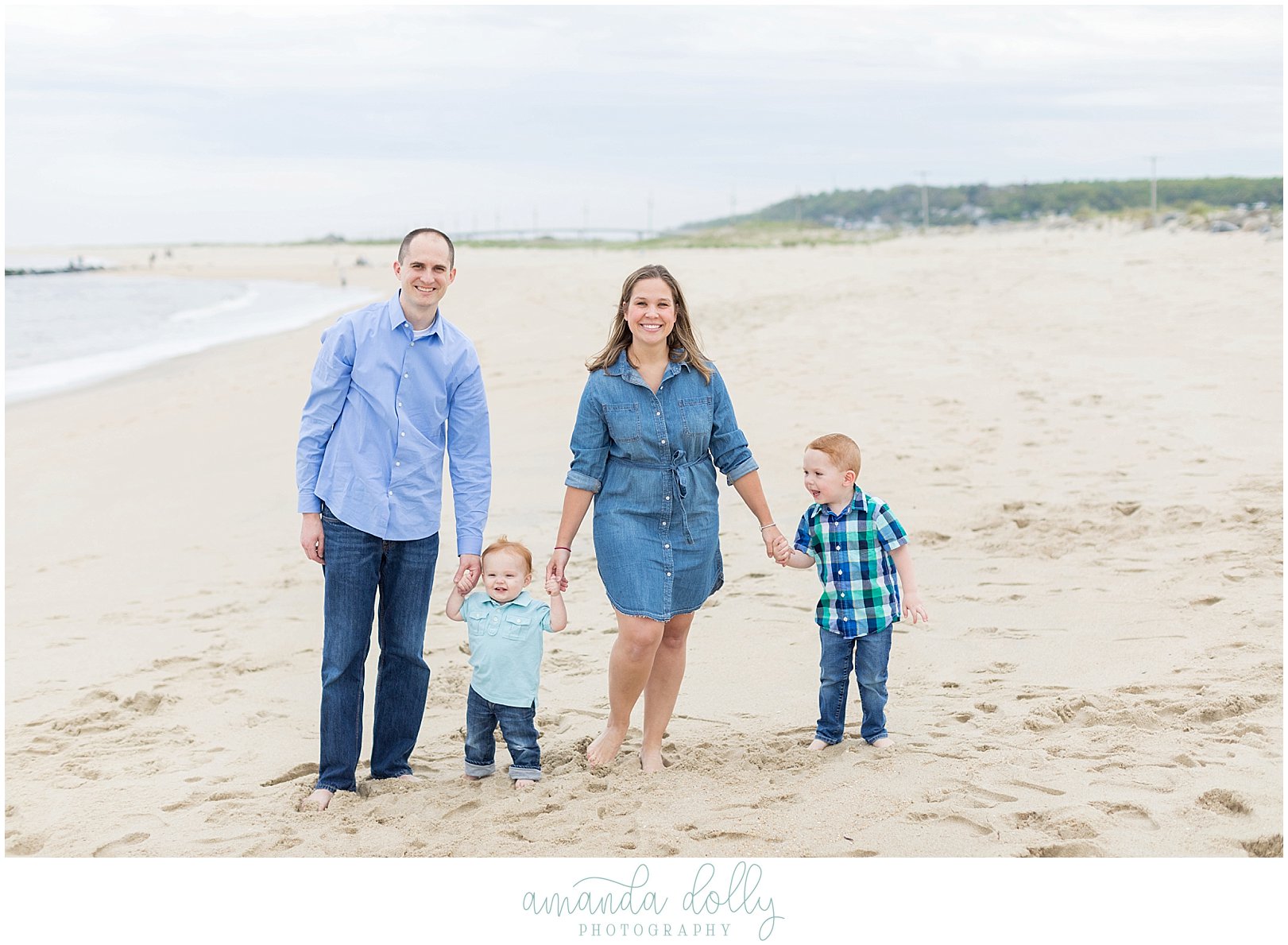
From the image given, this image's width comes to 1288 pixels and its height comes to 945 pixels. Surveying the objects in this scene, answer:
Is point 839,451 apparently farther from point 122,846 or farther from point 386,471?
point 122,846

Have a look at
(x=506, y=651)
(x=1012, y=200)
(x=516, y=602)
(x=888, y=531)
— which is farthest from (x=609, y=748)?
(x=1012, y=200)

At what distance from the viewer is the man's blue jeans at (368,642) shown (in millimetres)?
3953

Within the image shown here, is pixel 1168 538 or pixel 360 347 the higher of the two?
pixel 360 347

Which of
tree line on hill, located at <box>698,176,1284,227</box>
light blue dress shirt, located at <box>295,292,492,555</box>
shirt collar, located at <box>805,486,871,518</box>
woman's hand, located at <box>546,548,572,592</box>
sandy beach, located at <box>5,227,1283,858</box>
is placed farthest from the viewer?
tree line on hill, located at <box>698,176,1284,227</box>

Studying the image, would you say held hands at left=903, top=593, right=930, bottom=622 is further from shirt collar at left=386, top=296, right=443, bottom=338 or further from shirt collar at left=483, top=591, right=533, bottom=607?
shirt collar at left=386, top=296, right=443, bottom=338

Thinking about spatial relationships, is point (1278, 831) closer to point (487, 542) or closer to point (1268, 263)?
point (487, 542)

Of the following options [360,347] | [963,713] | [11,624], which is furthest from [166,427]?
[963,713]

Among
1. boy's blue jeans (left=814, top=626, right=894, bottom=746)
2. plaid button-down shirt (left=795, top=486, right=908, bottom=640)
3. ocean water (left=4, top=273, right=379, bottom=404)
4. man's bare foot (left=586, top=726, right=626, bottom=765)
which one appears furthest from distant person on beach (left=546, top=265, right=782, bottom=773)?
ocean water (left=4, top=273, right=379, bottom=404)

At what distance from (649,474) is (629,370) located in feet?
1.18

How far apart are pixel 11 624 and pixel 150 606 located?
707 mm

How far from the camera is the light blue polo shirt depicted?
4047 millimetres

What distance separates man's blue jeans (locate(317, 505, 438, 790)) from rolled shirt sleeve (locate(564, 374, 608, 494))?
581 millimetres

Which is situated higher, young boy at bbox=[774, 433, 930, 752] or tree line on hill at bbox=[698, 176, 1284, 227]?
tree line on hill at bbox=[698, 176, 1284, 227]

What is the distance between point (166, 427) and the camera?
39.3 ft
